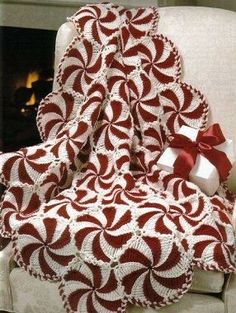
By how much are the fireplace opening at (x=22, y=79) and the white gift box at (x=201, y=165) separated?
0.87 meters

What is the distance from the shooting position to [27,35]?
7.27ft

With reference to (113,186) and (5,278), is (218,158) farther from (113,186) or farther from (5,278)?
(5,278)

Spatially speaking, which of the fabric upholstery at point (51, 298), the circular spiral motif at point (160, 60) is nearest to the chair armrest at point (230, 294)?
the fabric upholstery at point (51, 298)

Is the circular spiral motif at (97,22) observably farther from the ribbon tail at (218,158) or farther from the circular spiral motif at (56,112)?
the ribbon tail at (218,158)

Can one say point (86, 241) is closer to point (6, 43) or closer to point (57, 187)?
point (57, 187)

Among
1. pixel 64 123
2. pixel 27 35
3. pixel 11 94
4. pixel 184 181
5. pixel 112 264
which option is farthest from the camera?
pixel 11 94

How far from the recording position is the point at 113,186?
1.55 m

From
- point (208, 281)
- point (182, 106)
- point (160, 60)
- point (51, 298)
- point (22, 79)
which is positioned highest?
point (160, 60)

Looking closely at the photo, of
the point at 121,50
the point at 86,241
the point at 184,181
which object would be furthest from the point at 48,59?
the point at 86,241

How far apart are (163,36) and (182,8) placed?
0.46 ft

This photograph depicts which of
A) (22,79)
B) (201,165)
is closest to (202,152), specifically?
(201,165)

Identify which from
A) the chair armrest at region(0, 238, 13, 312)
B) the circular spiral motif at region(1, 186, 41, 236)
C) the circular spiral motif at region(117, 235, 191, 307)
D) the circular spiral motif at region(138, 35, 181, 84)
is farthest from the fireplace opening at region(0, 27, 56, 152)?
the circular spiral motif at region(117, 235, 191, 307)

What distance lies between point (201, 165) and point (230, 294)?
399 millimetres

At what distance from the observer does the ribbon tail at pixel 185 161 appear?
1.54 meters
